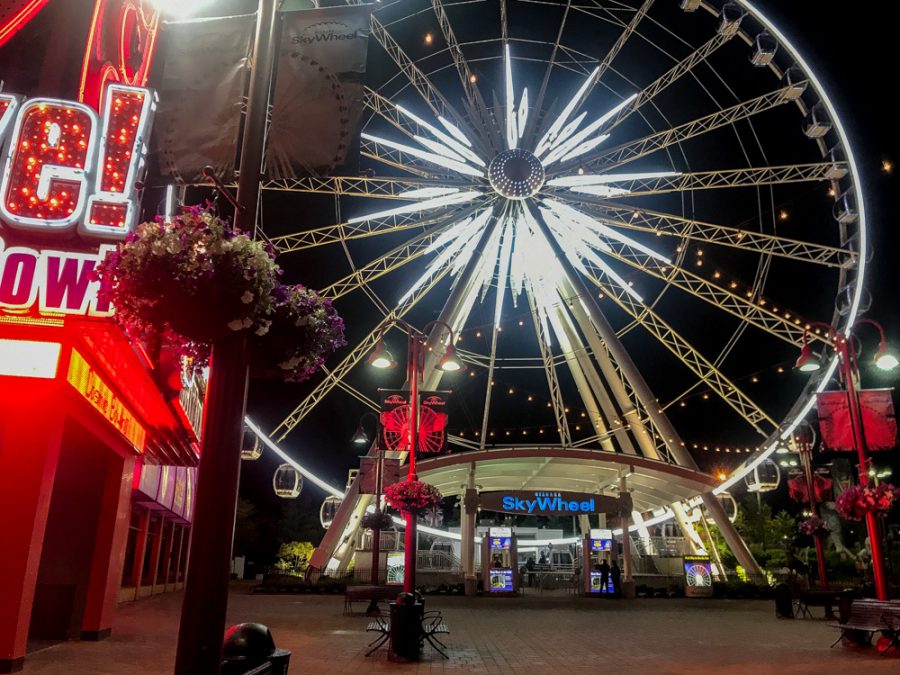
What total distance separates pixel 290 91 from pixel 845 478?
180ft

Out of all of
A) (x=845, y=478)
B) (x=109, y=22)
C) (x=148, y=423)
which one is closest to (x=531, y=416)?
(x=845, y=478)

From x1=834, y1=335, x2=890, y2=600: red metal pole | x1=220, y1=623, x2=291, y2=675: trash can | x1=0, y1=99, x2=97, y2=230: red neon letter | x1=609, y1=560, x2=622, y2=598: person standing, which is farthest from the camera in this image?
x1=609, y1=560, x2=622, y2=598: person standing

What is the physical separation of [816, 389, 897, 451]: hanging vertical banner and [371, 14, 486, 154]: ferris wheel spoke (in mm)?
13397

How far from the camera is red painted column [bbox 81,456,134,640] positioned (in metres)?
11.5

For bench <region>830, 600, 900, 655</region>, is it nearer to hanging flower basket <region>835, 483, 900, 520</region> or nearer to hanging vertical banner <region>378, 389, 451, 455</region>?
hanging flower basket <region>835, 483, 900, 520</region>

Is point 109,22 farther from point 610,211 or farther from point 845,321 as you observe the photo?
point 845,321

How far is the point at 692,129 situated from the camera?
2273 centimetres

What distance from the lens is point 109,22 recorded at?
31.5ft

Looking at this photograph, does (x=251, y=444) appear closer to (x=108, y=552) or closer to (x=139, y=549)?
(x=139, y=549)

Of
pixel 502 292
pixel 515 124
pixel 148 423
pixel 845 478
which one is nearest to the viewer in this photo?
pixel 148 423

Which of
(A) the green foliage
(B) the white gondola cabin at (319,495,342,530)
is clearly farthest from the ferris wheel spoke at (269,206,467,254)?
(A) the green foliage


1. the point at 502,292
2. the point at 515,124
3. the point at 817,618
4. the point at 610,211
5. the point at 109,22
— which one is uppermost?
the point at 515,124

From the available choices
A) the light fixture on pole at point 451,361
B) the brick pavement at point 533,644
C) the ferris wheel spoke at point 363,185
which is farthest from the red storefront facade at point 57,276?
the ferris wheel spoke at point 363,185

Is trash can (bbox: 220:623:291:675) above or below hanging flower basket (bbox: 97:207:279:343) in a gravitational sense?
below
